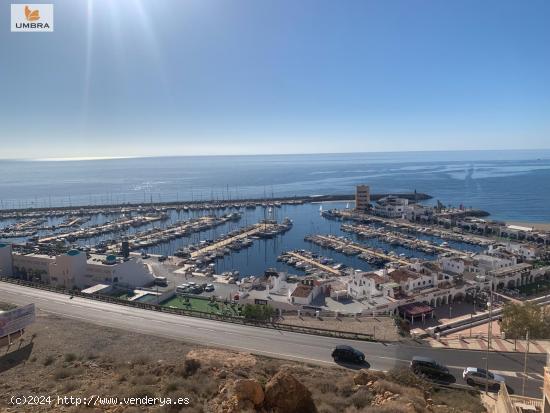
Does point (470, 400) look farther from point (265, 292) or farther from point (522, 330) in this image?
point (265, 292)

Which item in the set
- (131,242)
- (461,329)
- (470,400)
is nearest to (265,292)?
(461,329)

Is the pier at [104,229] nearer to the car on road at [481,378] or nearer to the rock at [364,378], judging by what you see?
the rock at [364,378]

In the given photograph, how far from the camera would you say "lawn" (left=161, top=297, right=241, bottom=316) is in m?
30.9

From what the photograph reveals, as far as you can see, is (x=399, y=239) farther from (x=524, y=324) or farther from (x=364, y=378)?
(x=364, y=378)

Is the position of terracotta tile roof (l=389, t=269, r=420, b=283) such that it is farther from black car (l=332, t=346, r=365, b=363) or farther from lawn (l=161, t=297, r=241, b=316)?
black car (l=332, t=346, r=365, b=363)

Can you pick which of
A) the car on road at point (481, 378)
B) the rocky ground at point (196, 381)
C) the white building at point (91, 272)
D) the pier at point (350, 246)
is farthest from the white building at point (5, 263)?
the car on road at point (481, 378)

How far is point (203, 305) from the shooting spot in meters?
32.9

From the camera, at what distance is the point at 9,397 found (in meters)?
13.4

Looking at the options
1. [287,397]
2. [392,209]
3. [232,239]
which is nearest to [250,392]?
[287,397]

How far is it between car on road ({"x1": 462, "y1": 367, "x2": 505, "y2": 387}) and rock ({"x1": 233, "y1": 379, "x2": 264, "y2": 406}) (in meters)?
9.86

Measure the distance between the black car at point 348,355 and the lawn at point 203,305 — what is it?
12.3 metres

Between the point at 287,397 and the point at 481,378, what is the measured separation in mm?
9507

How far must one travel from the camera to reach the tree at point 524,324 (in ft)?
72.6

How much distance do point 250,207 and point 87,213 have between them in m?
43.0
